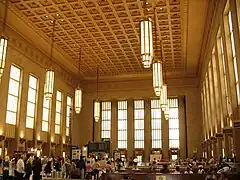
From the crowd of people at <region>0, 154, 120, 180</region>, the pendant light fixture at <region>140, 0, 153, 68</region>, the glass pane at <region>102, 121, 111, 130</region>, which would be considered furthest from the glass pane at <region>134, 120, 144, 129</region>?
the pendant light fixture at <region>140, 0, 153, 68</region>

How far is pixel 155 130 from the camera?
2753cm

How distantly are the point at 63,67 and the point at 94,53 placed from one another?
13.0 ft

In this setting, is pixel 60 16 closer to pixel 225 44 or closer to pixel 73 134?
pixel 225 44

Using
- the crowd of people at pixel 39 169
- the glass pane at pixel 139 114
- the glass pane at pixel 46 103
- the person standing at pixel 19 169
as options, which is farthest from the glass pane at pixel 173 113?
the person standing at pixel 19 169

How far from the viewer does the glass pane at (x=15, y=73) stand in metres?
18.1

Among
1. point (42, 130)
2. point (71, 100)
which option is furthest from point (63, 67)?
point (42, 130)

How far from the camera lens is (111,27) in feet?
58.5

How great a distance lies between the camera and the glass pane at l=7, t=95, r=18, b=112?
1772 centimetres

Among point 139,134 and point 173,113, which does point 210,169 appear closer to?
point 173,113

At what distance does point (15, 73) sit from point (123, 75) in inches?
452

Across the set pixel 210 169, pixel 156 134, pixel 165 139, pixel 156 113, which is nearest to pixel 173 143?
pixel 165 139

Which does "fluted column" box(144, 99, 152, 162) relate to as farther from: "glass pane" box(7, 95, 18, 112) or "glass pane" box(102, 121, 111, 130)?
"glass pane" box(7, 95, 18, 112)

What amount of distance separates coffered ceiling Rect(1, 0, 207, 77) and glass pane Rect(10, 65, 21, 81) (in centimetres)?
260

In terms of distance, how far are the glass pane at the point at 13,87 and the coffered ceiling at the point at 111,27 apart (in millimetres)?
3345
